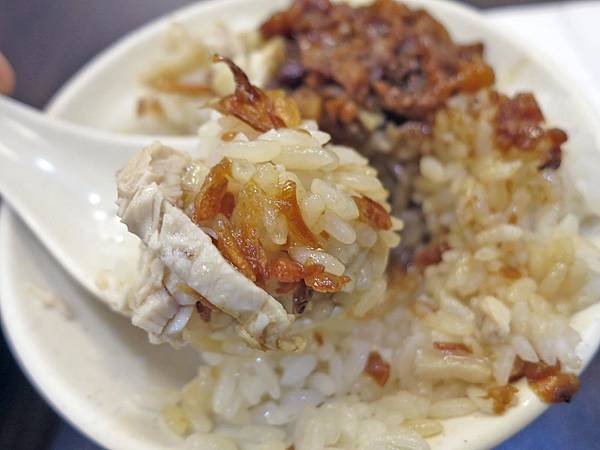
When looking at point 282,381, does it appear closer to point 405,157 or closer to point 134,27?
point 405,157

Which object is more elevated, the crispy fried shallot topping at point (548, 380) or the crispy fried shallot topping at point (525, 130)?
the crispy fried shallot topping at point (525, 130)

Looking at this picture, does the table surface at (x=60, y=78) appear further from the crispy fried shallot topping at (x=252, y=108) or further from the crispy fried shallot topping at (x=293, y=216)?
the crispy fried shallot topping at (x=252, y=108)

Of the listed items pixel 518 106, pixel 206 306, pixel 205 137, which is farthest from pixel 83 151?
pixel 518 106

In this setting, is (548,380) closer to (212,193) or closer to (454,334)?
(454,334)

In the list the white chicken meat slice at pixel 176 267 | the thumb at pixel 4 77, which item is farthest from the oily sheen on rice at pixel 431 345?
the thumb at pixel 4 77

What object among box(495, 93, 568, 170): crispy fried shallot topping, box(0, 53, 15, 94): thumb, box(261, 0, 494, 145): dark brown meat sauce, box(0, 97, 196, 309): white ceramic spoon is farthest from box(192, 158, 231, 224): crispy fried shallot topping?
box(0, 53, 15, 94): thumb

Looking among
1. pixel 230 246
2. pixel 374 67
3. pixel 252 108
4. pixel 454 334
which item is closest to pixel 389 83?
pixel 374 67

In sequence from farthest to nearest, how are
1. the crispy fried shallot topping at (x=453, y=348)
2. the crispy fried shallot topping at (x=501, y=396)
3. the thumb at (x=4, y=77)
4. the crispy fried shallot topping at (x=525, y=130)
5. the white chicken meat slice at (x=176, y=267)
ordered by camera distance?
1. the thumb at (x=4, y=77)
2. the crispy fried shallot topping at (x=525, y=130)
3. the crispy fried shallot topping at (x=453, y=348)
4. the crispy fried shallot topping at (x=501, y=396)
5. the white chicken meat slice at (x=176, y=267)
